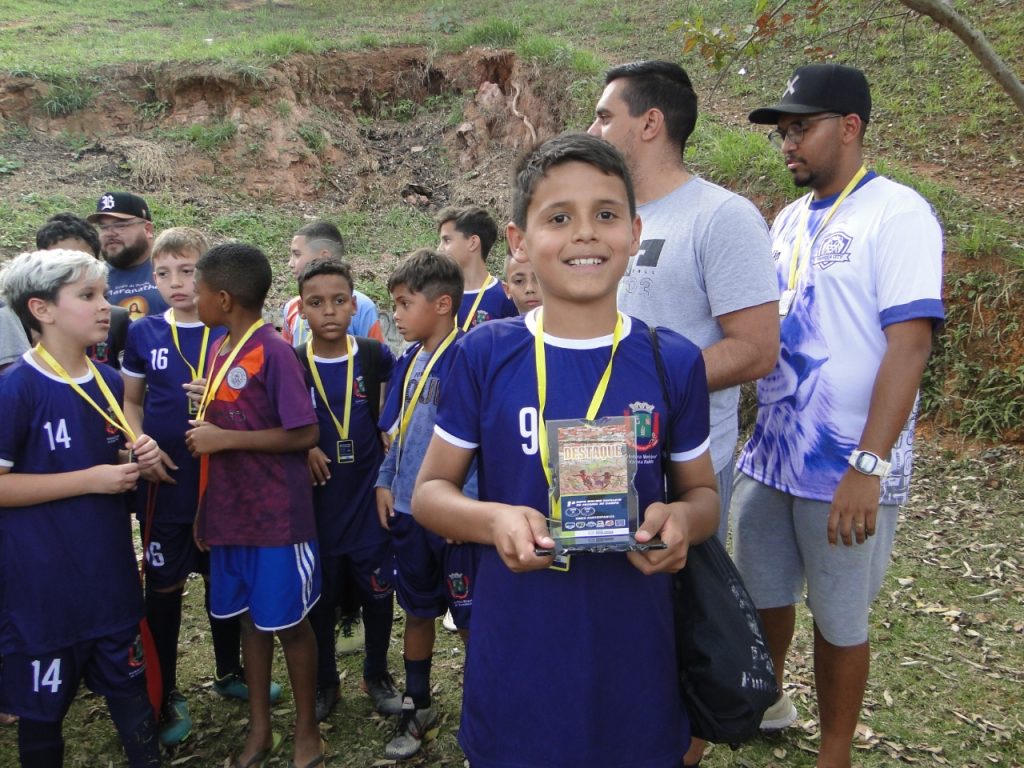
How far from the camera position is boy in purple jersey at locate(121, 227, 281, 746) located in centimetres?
363

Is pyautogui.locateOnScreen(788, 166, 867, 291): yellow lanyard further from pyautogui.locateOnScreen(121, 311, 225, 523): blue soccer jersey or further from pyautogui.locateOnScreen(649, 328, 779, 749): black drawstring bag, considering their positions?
pyautogui.locateOnScreen(121, 311, 225, 523): blue soccer jersey

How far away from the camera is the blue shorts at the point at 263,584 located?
10.6ft

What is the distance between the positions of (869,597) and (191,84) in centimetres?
1453

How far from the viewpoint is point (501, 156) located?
566 inches

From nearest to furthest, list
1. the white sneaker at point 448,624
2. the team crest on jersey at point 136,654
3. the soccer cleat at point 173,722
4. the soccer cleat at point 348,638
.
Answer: the team crest on jersey at point 136,654
the soccer cleat at point 173,722
the soccer cleat at point 348,638
the white sneaker at point 448,624

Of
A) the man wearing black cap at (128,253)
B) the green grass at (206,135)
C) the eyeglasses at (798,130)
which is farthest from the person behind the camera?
the green grass at (206,135)

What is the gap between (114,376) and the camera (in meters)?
3.27

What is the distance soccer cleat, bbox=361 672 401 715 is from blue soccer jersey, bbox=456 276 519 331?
2.23m

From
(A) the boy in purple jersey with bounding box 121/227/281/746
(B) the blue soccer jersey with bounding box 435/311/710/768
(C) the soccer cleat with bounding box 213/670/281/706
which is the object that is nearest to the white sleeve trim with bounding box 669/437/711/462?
(B) the blue soccer jersey with bounding box 435/311/710/768

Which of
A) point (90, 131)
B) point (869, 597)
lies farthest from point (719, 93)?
point (869, 597)

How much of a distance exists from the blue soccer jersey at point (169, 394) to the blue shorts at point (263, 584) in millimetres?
433

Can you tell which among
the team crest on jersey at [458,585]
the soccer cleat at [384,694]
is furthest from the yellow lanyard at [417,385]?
the soccer cleat at [384,694]

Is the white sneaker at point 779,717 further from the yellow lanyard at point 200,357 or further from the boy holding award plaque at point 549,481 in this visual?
the yellow lanyard at point 200,357

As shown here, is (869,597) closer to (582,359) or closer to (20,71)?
(582,359)
